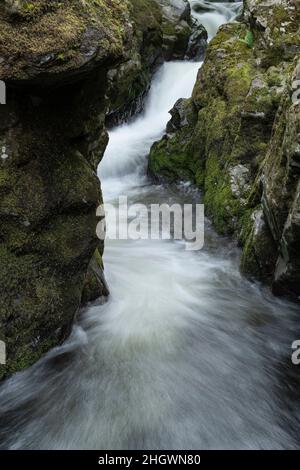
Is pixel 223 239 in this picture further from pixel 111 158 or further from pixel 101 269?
pixel 111 158

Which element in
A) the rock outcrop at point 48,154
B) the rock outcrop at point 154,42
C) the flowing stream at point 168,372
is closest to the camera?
the rock outcrop at point 48,154

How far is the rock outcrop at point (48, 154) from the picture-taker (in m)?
3.80

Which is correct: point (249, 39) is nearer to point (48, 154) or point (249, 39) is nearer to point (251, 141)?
point (251, 141)

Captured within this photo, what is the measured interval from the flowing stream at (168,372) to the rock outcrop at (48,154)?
45cm

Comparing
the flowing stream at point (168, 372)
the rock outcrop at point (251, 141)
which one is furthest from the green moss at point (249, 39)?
the flowing stream at point (168, 372)

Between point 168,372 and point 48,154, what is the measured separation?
2.72 meters

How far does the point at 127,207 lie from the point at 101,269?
5012 millimetres

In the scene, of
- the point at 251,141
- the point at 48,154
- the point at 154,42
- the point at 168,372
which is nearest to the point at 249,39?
the point at 251,141

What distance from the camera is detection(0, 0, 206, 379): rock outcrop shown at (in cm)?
380

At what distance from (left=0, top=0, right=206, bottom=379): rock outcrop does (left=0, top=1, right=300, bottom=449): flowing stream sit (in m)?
0.45

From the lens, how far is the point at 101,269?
6.70 meters

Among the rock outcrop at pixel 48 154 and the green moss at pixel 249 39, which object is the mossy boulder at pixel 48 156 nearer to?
the rock outcrop at pixel 48 154

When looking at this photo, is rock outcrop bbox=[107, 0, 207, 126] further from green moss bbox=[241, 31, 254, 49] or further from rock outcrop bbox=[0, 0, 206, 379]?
rock outcrop bbox=[0, 0, 206, 379]

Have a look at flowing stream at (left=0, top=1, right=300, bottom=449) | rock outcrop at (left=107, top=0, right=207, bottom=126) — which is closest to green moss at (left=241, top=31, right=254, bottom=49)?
rock outcrop at (left=107, top=0, right=207, bottom=126)
